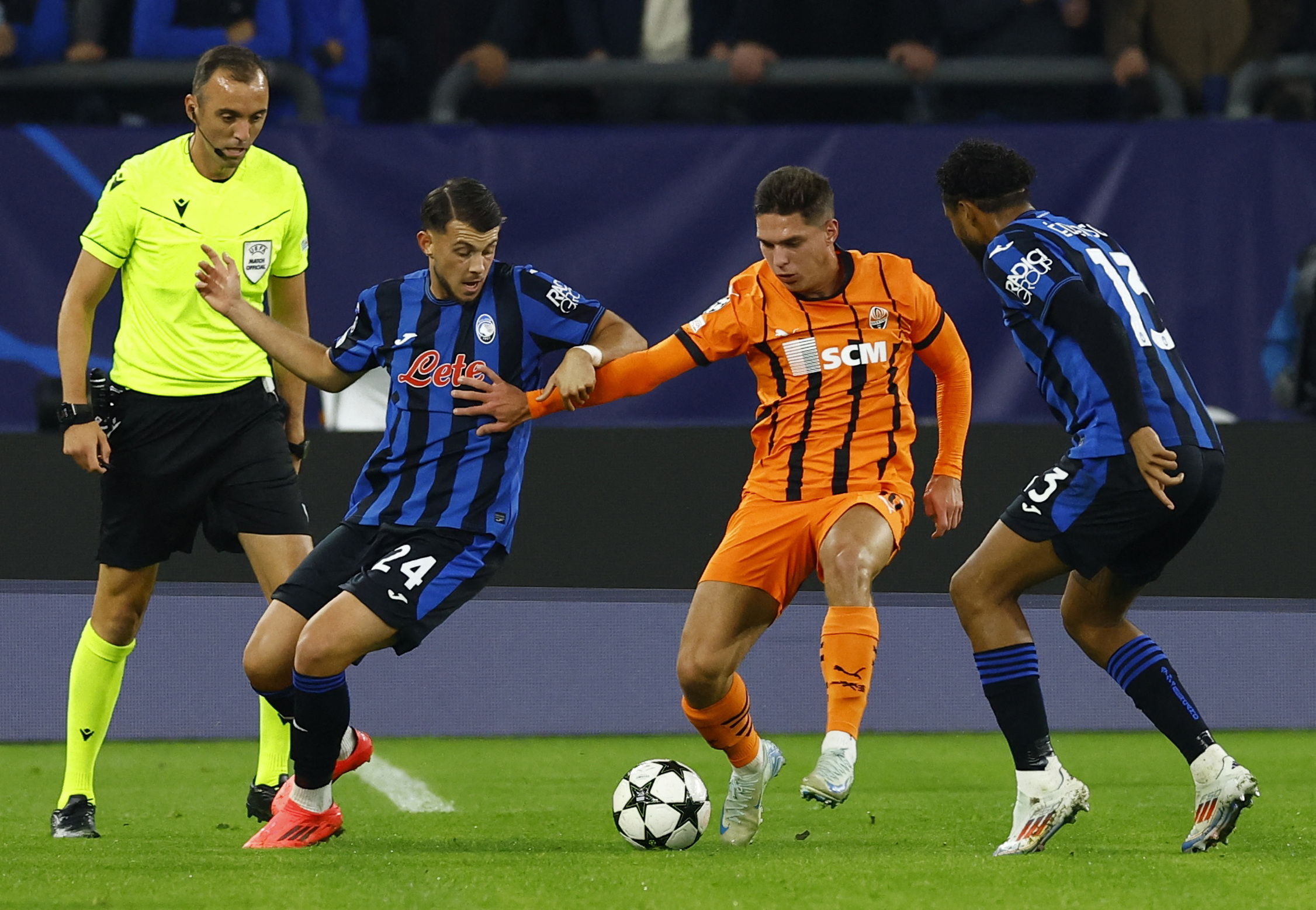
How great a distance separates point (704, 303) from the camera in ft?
23.1

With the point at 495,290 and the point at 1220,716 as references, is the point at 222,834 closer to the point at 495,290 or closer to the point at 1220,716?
the point at 495,290

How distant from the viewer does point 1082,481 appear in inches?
159

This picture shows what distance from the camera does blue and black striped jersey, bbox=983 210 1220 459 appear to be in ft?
Result: 13.2

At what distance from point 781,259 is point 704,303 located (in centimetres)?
255

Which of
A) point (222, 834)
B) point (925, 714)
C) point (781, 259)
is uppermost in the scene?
point (781, 259)

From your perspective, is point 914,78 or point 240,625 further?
point 914,78

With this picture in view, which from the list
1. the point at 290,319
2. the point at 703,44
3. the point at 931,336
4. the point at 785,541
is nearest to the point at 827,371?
the point at 931,336

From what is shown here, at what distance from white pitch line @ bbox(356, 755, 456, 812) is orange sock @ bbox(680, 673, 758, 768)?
1.04m

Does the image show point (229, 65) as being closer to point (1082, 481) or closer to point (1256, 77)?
point (1082, 481)

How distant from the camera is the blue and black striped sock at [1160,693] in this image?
4109mm

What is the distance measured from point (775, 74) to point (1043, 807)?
4457mm

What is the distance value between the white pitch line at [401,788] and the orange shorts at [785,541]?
127 cm

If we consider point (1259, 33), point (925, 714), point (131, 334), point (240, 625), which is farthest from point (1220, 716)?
point (131, 334)

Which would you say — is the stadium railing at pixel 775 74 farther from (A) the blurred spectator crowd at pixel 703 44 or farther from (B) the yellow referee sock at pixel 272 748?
(B) the yellow referee sock at pixel 272 748
